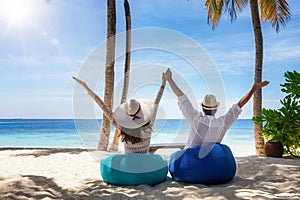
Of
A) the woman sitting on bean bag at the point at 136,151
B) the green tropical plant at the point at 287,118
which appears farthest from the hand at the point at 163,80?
the green tropical plant at the point at 287,118

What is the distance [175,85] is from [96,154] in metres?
4.48

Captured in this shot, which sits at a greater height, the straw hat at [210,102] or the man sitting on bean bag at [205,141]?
the straw hat at [210,102]

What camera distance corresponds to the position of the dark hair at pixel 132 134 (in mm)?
4418

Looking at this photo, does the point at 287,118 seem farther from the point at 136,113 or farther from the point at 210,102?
the point at 136,113

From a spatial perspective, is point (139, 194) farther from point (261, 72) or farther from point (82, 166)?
point (261, 72)

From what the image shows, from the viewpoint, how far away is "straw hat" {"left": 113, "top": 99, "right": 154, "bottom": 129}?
433 cm

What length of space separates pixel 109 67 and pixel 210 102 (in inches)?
206

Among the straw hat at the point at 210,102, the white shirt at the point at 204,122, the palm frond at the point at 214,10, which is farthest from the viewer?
the palm frond at the point at 214,10

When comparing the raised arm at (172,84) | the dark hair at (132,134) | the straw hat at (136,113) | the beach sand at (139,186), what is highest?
the raised arm at (172,84)

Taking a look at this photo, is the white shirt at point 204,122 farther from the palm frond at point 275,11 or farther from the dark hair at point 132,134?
the palm frond at point 275,11

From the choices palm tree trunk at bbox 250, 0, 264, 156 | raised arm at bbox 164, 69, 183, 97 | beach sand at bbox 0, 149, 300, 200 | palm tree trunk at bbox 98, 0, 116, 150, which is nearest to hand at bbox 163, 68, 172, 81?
raised arm at bbox 164, 69, 183, 97

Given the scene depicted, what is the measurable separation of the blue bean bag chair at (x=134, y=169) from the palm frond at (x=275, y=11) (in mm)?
7158

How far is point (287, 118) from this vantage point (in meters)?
7.32

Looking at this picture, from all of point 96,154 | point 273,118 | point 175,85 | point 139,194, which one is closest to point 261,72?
point 273,118
